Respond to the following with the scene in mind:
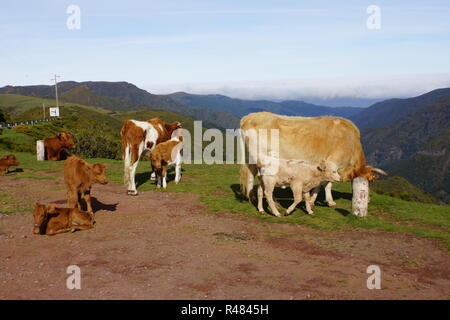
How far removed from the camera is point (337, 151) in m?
13.6

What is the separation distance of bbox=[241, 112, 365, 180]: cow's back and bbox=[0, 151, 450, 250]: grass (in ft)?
5.90

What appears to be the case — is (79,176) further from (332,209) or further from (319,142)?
→ (332,209)

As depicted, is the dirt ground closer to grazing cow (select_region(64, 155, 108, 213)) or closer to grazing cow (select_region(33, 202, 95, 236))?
grazing cow (select_region(33, 202, 95, 236))

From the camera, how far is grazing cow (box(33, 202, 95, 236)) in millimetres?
10367

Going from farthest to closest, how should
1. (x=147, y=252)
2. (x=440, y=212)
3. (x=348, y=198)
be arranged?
(x=348, y=198) → (x=440, y=212) → (x=147, y=252)

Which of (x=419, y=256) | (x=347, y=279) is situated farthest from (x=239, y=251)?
(x=419, y=256)

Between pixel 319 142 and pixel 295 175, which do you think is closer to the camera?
pixel 295 175

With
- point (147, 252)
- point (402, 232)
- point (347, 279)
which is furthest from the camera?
point (402, 232)

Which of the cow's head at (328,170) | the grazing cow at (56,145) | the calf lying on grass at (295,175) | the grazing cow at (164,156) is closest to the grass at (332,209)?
the grazing cow at (164,156)

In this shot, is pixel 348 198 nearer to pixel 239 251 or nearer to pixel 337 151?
pixel 337 151

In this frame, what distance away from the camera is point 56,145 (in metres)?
24.6

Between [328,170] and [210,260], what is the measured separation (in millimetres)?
5885

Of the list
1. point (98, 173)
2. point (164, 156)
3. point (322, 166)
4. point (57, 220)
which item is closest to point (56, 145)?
point (164, 156)
